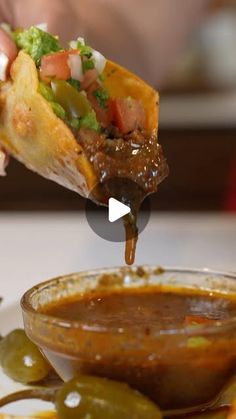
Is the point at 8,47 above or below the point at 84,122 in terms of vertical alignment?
above

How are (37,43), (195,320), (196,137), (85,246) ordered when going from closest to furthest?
(195,320)
(37,43)
(85,246)
(196,137)

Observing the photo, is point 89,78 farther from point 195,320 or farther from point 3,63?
point 195,320

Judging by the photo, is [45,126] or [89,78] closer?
[45,126]

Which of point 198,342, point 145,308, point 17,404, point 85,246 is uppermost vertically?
point 198,342

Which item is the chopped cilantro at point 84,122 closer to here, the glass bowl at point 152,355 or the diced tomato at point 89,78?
the diced tomato at point 89,78

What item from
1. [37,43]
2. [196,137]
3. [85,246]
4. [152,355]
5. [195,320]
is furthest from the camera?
[196,137]

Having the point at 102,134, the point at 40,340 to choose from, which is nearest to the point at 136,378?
the point at 40,340

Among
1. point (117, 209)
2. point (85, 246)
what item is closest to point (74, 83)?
point (117, 209)
